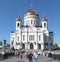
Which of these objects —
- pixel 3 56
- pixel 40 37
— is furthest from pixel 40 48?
pixel 3 56

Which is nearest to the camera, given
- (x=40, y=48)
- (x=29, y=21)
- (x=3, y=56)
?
(x=3, y=56)

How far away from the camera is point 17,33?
97375 millimetres

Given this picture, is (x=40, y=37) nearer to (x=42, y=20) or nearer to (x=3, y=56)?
(x=42, y=20)

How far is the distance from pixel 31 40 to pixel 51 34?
938cm

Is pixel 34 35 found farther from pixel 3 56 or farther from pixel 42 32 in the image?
pixel 3 56

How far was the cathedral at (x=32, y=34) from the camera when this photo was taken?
94188 mm

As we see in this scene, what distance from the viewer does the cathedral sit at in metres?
94.2

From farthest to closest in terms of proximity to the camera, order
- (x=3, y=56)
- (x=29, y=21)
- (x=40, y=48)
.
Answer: (x=29, y=21)
(x=40, y=48)
(x=3, y=56)

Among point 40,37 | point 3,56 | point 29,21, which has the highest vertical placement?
point 29,21

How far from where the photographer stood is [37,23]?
103 m

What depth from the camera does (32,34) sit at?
95.7 metres

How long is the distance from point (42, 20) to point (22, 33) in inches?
352

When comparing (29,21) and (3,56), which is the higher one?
(29,21)

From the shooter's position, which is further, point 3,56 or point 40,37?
point 40,37
